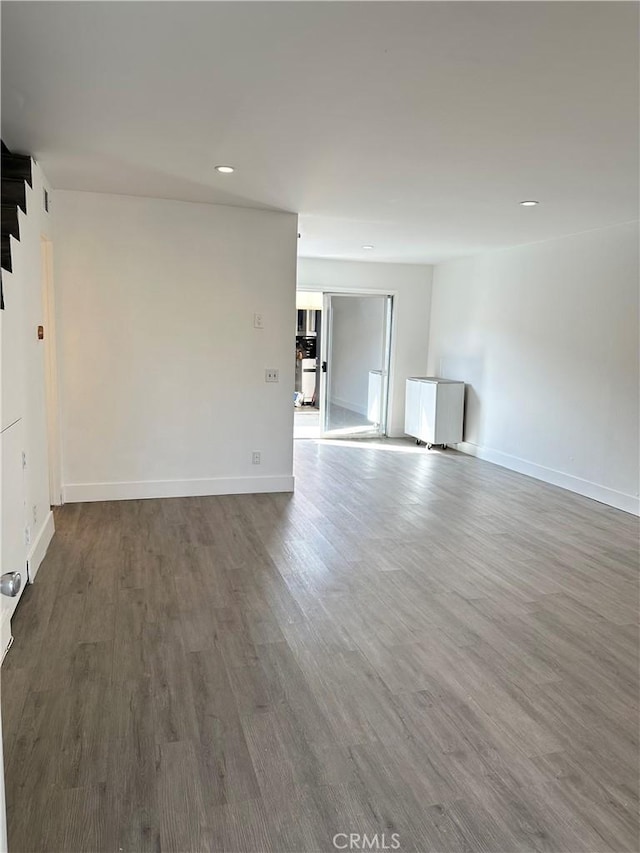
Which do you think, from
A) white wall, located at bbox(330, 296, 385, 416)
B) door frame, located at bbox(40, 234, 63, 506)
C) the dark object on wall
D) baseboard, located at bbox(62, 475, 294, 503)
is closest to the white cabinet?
white wall, located at bbox(330, 296, 385, 416)

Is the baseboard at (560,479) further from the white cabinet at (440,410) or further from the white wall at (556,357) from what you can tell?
the white cabinet at (440,410)

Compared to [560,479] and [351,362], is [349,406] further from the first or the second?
[560,479]

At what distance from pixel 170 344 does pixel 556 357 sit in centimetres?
366

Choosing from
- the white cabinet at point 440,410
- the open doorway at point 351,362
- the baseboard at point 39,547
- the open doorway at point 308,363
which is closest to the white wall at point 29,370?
the baseboard at point 39,547

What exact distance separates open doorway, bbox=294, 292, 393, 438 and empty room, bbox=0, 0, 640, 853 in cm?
151

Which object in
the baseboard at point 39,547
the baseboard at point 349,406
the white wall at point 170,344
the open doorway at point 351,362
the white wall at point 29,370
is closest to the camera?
the white wall at point 29,370

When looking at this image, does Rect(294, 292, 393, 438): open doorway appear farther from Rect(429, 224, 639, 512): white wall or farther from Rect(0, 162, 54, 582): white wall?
Rect(0, 162, 54, 582): white wall

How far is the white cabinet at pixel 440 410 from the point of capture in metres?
7.24

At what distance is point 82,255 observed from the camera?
179 inches

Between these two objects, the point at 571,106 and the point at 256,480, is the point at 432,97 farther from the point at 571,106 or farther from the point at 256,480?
the point at 256,480

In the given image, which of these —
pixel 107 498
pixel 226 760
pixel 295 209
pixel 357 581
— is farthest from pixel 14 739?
pixel 295 209

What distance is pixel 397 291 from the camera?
26.3ft

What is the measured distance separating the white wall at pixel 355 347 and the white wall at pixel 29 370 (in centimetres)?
439

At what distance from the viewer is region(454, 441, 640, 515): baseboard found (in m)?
4.96
